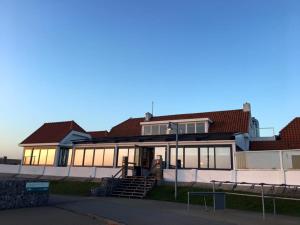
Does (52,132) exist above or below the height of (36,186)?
above

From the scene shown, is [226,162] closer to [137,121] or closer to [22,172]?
[137,121]

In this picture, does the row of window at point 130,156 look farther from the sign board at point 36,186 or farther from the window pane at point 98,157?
the sign board at point 36,186

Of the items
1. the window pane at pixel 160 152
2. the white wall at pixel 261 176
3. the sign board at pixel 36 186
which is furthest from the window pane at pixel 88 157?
the white wall at pixel 261 176

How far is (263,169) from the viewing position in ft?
68.1

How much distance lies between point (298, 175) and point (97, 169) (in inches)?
621

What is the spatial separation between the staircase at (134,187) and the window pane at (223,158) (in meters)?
5.24

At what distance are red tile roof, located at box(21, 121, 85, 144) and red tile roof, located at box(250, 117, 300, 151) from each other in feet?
69.8

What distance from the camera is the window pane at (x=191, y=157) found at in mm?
24922

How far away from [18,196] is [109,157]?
1433cm

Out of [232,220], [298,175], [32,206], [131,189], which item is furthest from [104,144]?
[232,220]

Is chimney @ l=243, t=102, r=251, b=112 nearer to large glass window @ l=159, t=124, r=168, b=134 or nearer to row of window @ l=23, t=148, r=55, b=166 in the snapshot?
large glass window @ l=159, t=124, r=168, b=134

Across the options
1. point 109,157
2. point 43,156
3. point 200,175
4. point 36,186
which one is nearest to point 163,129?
point 109,157

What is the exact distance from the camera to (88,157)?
30234 mm

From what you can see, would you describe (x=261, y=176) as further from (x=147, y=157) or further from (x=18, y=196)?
(x=18, y=196)
